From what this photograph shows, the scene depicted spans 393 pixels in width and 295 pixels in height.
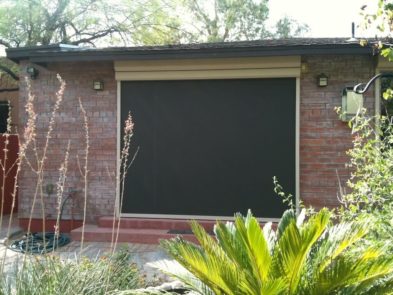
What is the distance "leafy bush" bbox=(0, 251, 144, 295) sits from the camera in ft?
10.5

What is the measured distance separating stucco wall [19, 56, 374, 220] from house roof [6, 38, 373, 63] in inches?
19.8

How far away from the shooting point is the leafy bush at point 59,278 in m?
3.21

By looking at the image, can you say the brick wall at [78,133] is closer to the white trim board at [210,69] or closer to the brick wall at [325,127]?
the white trim board at [210,69]

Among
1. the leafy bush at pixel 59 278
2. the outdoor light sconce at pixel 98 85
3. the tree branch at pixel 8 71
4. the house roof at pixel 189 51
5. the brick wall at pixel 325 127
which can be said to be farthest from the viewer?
the tree branch at pixel 8 71

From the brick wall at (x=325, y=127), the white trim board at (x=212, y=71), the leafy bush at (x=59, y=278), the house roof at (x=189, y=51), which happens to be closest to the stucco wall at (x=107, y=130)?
Answer: the brick wall at (x=325, y=127)

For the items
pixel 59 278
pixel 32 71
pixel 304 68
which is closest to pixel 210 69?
pixel 304 68

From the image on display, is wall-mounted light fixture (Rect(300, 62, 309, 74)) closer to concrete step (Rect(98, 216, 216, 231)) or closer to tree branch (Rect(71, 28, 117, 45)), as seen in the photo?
concrete step (Rect(98, 216, 216, 231))

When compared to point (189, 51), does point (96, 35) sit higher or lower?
higher

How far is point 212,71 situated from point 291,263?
5968 mm

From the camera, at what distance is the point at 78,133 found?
909 cm

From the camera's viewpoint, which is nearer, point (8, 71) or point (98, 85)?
point (98, 85)

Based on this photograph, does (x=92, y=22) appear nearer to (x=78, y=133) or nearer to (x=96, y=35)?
(x=96, y=35)

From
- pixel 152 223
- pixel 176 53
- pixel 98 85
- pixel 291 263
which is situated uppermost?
pixel 176 53

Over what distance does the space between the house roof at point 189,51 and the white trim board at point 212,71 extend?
0.30 meters
